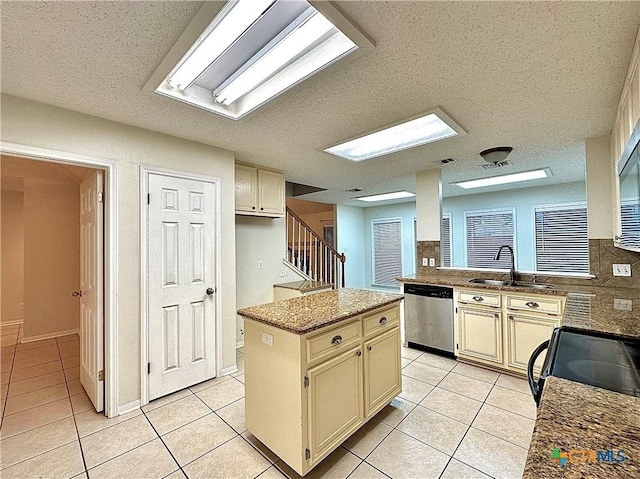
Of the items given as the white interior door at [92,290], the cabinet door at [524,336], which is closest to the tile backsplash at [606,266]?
the cabinet door at [524,336]

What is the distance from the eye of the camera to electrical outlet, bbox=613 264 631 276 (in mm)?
2590

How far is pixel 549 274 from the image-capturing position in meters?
3.06

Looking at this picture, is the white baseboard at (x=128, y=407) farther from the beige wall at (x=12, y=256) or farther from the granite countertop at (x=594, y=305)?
the beige wall at (x=12, y=256)

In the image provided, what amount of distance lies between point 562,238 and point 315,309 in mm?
5293

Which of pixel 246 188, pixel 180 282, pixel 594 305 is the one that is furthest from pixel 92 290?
pixel 594 305

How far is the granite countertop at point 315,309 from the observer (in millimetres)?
1706

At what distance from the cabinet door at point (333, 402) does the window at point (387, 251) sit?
18.4 feet

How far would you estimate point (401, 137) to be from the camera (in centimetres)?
285

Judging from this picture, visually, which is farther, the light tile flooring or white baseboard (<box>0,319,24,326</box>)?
white baseboard (<box>0,319,24,326</box>)

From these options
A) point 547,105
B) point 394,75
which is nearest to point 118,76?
point 394,75

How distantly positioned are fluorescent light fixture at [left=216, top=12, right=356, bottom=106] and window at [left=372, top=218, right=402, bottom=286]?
19.6 feet

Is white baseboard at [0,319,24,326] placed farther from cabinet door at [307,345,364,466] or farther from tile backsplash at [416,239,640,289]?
tile backsplash at [416,239,640,289]

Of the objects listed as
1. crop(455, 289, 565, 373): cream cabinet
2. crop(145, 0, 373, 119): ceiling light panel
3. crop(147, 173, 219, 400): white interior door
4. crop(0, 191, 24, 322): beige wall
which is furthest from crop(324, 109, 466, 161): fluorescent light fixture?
crop(0, 191, 24, 322): beige wall

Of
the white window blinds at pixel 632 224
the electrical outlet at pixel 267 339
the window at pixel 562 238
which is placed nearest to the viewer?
the white window blinds at pixel 632 224
